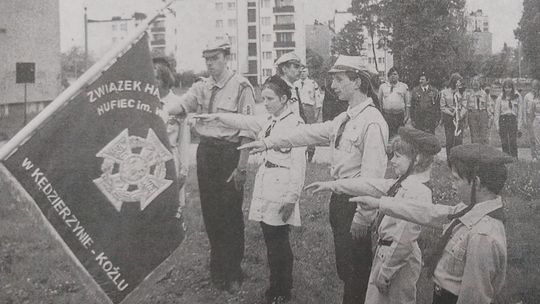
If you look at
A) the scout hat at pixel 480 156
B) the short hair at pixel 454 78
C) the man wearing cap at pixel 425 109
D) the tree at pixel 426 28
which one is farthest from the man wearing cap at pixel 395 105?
the scout hat at pixel 480 156

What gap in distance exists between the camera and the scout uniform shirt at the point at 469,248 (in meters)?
1.81

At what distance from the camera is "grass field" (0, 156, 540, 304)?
9.63 feet

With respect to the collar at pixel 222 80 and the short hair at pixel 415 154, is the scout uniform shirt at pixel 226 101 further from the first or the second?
the short hair at pixel 415 154

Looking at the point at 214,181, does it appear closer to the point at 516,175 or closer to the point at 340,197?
the point at 340,197

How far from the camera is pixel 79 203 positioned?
1772 millimetres

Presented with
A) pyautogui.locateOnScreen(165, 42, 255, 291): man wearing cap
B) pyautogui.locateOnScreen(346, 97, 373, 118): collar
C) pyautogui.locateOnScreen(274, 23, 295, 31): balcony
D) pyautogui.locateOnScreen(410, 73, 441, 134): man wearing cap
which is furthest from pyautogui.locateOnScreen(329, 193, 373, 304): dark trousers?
pyautogui.locateOnScreen(410, 73, 441, 134): man wearing cap

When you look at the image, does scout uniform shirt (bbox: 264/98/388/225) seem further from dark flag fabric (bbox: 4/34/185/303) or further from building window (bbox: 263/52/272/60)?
building window (bbox: 263/52/272/60)

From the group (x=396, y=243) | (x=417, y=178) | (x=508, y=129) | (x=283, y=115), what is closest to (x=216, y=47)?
(x=283, y=115)

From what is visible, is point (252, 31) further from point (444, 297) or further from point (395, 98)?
point (395, 98)

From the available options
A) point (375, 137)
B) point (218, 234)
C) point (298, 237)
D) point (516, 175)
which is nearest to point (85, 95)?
→ point (375, 137)

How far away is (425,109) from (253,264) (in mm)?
3037

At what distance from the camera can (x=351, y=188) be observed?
2172mm

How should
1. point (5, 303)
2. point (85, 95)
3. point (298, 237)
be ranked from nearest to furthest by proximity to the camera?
point (85, 95) < point (5, 303) < point (298, 237)

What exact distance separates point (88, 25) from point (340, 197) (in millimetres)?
1923
